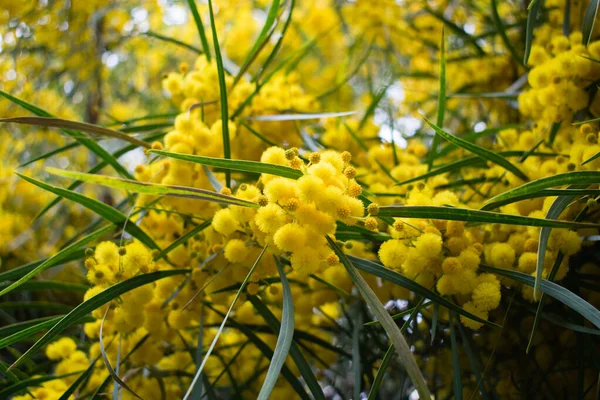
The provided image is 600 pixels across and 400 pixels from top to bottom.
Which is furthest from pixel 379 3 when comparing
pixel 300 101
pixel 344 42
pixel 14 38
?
pixel 14 38

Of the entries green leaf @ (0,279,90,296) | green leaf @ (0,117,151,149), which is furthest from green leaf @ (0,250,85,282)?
green leaf @ (0,117,151,149)

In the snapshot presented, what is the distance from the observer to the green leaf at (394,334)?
46cm

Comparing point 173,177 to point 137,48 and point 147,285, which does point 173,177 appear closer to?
point 147,285

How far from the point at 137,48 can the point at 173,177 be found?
110cm

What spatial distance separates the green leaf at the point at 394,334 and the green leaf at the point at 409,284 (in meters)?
0.05

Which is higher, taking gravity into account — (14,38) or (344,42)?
(344,42)

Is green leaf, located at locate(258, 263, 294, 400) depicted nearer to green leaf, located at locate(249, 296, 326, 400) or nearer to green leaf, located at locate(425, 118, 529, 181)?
green leaf, located at locate(249, 296, 326, 400)

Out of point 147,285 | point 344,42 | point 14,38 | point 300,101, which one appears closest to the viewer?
point 147,285

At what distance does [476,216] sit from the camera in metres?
0.55

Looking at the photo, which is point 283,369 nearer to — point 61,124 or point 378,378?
point 378,378

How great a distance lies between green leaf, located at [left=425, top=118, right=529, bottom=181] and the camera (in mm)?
624

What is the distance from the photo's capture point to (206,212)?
0.75m

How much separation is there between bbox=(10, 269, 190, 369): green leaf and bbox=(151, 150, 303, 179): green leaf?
161mm

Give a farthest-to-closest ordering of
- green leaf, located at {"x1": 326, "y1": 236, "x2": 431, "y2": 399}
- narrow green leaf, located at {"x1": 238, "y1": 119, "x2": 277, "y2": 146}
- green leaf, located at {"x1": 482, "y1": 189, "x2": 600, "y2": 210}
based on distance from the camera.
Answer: narrow green leaf, located at {"x1": 238, "y1": 119, "x2": 277, "y2": 146}, green leaf, located at {"x1": 482, "y1": 189, "x2": 600, "y2": 210}, green leaf, located at {"x1": 326, "y1": 236, "x2": 431, "y2": 399}
